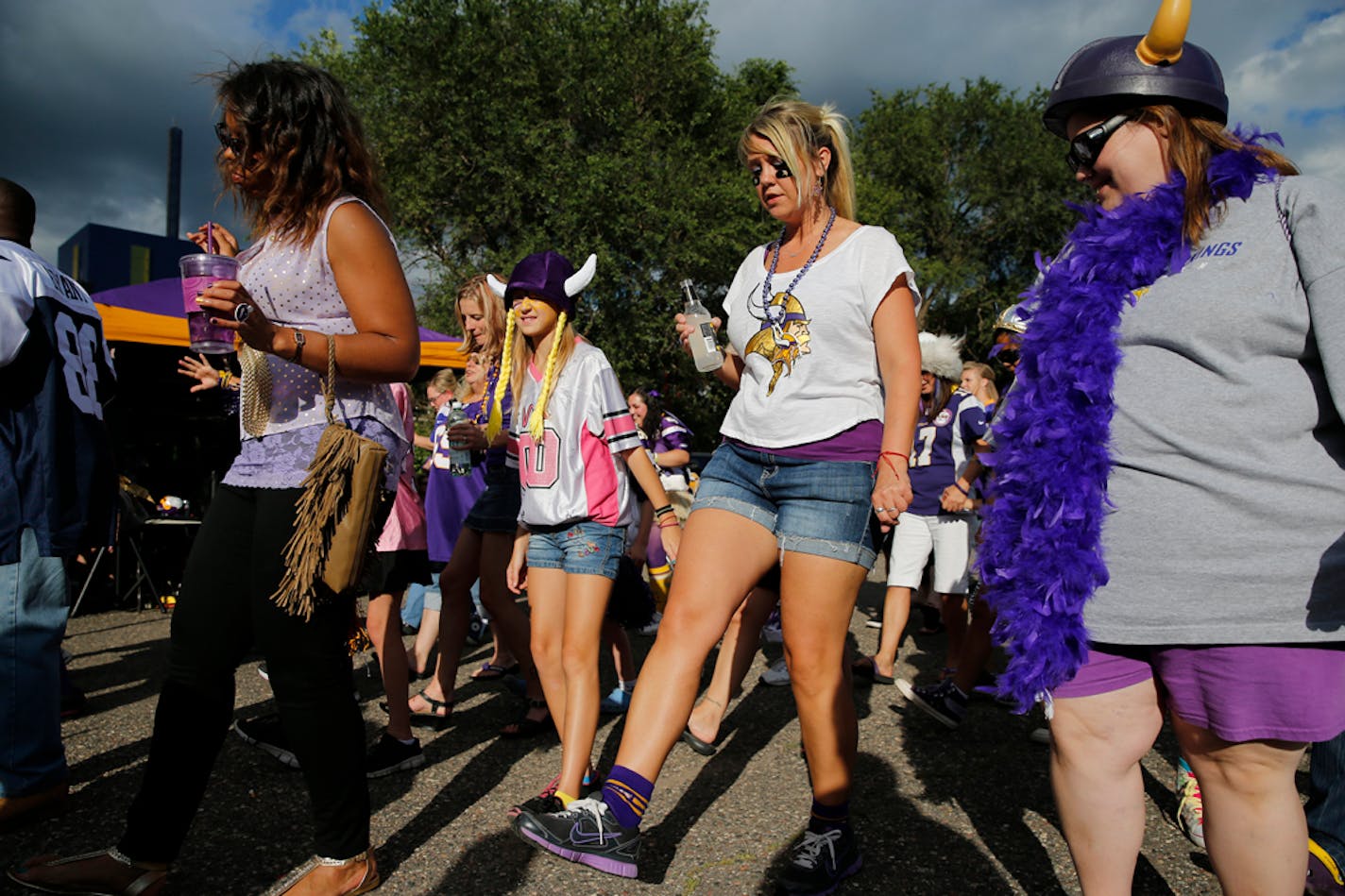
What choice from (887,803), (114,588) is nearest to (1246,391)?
(887,803)

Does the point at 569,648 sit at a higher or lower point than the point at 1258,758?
lower

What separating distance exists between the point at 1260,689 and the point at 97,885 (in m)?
2.60

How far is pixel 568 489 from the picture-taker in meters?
3.18

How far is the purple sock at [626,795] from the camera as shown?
2221 mm

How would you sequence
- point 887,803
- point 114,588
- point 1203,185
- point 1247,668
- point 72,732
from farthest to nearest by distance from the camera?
point 114,588 < point 72,732 < point 887,803 < point 1203,185 < point 1247,668

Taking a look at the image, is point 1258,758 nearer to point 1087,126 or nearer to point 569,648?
point 1087,126

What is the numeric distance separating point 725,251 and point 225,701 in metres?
19.3

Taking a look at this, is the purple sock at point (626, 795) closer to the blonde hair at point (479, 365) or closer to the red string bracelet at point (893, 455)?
the red string bracelet at point (893, 455)

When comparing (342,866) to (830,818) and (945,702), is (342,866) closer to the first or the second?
(830,818)

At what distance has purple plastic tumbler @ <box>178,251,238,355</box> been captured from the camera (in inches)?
79.2

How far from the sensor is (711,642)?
7.93 ft

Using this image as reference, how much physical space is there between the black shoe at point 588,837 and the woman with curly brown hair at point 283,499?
0.52 meters

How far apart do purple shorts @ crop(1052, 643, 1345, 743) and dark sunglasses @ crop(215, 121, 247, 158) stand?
2.29 meters

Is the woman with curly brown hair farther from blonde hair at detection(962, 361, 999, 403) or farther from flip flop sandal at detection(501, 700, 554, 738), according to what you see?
blonde hair at detection(962, 361, 999, 403)
